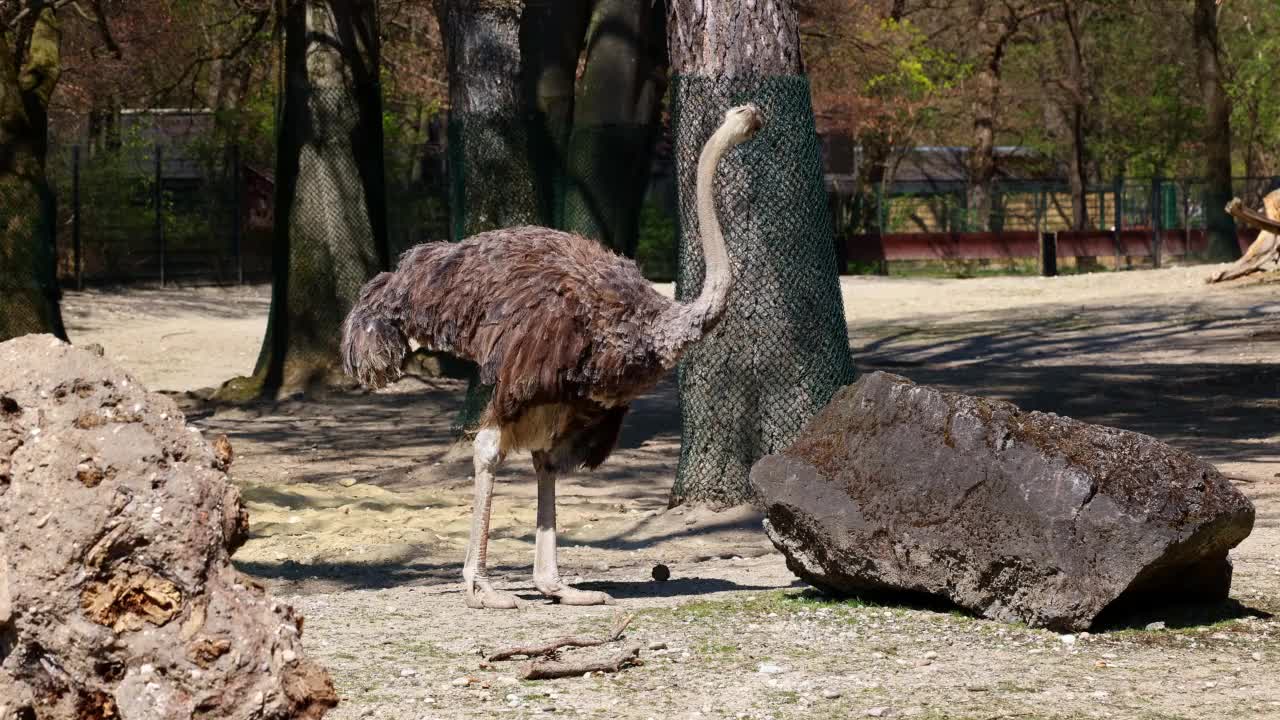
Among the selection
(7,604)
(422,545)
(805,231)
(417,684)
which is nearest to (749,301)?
(805,231)

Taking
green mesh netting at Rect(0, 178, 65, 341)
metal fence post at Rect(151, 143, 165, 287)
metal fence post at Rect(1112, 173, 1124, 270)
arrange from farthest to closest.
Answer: metal fence post at Rect(1112, 173, 1124, 270)
metal fence post at Rect(151, 143, 165, 287)
green mesh netting at Rect(0, 178, 65, 341)

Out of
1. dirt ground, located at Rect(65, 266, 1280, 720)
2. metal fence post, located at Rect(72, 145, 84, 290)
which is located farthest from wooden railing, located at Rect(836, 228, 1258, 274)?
dirt ground, located at Rect(65, 266, 1280, 720)

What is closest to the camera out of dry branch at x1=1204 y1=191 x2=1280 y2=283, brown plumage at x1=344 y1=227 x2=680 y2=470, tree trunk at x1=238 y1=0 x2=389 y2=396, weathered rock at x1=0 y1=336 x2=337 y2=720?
weathered rock at x1=0 y1=336 x2=337 y2=720

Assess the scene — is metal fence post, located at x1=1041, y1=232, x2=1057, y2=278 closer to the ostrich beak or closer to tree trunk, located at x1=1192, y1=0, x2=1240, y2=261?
tree trunk, located at x1=1192, y1=0, x2=1240, y2=261

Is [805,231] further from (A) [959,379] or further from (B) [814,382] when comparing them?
(A) [959,379]

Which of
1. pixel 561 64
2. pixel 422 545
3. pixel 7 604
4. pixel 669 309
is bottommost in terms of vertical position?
pixel 422 545

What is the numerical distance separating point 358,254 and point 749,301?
24.1ft

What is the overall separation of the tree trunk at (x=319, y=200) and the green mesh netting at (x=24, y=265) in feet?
6.63

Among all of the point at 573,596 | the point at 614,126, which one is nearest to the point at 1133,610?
the point at 573,596

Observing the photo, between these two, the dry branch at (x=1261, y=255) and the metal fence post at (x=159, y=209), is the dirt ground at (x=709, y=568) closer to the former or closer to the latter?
the dry branch at (x=1261, y=255)

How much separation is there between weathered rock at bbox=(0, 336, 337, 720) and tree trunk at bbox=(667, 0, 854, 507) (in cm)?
539

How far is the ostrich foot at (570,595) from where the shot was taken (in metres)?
7.14

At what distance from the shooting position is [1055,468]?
20.3 feet

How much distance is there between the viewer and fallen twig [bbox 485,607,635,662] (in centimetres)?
593
